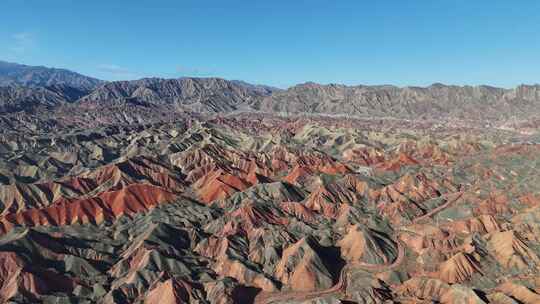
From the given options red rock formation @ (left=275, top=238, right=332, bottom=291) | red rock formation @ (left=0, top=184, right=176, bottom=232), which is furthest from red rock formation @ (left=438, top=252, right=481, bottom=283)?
red rock formation @ (left=0, top=184, right=176, bottom=232)

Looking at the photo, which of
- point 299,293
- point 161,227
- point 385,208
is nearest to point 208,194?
point 161,227

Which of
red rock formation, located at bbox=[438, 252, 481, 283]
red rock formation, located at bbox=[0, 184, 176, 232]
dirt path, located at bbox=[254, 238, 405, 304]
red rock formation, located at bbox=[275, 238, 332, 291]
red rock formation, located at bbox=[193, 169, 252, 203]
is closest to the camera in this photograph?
dirt path, located at bbox=[254, 238, 405, 304]

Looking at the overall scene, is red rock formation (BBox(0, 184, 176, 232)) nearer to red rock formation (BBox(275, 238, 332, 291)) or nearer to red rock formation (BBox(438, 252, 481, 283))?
red rock formation (BBox(275, 238, 332, 291))

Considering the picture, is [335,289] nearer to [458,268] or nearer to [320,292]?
[320,292]

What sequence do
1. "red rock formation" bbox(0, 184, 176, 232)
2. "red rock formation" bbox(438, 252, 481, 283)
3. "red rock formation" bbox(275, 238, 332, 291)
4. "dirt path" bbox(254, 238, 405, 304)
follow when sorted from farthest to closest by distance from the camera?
"red rock formation" bbox(0, 184, 176, 232) < "red rock formation" bbox(275, 238, 332, 291) < "red rock formation" bbox(438, 252, 481, 283) < "dirt path" bbox(254, 238, 405, 304)

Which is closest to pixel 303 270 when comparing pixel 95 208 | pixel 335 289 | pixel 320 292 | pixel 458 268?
pixel 320 292

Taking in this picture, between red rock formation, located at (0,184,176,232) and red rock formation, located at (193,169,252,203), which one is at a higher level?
red rock formation, located at (193,169,252,203)

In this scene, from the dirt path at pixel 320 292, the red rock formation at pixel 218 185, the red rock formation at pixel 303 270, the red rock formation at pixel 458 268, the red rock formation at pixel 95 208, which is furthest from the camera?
the red rock formation at pixel 218 185

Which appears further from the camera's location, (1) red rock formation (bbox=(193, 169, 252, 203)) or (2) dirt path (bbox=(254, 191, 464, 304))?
(1) red rock formation (bbox=(193, 169, 252, 203))

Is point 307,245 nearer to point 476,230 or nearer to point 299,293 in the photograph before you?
point 299,293

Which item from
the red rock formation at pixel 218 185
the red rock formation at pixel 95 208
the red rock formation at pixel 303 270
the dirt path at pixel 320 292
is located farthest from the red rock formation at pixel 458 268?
the red rock formation at pixel 95 208

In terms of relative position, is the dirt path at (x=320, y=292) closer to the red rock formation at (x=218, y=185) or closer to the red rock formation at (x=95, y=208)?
the red rock formation at (x=218, y=185)

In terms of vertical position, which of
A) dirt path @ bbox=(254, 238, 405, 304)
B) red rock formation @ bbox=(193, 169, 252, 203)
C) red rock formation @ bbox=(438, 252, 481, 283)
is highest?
red rock formation @ bbox=(193, 169, 252, 203)
